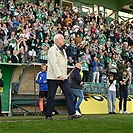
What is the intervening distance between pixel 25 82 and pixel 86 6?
59.5 ft

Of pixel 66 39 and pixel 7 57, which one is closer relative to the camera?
pixel 7 57

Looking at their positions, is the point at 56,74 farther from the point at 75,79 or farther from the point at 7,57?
the point at 7,57

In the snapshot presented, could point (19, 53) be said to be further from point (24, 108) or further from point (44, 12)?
point (44, 12)

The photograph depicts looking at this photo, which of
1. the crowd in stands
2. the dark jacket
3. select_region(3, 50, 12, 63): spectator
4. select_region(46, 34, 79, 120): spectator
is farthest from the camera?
the crowd in stands

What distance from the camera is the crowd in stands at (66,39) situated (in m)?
17.8

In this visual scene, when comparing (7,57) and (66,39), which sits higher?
(66,39)

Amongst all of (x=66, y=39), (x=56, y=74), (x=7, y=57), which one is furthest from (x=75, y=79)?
(x=66, y=39)

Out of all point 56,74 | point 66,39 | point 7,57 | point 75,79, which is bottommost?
point 75,79

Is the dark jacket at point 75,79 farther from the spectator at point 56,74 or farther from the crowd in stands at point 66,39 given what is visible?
the spectator at point 56,74

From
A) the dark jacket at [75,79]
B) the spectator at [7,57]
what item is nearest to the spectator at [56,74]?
the dark jacket at [75,79]

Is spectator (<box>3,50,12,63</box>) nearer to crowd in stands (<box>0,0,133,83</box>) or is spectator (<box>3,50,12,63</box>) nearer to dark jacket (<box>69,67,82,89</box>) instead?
crowd in stands (<box>0,0,133,83</box>)

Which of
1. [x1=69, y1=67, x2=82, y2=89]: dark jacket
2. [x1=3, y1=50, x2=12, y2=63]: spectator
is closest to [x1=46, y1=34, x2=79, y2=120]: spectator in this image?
[x1=69, y1=67, x2=82, y2=89]: dark jacket

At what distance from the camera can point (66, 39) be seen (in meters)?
21.3

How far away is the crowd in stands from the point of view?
17750 mm
